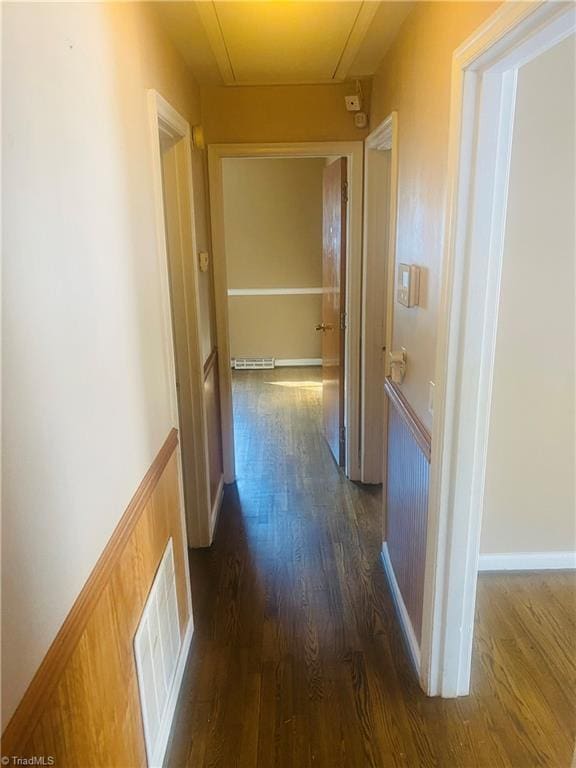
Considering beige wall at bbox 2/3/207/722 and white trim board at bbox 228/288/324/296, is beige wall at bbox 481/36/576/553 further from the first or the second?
white trim board at bbox 228/288/324/296

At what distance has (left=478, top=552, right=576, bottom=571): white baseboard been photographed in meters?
2.47

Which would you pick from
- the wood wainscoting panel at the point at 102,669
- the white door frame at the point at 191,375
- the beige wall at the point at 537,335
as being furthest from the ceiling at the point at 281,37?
the wood wainscoting panel at the point at 102,669

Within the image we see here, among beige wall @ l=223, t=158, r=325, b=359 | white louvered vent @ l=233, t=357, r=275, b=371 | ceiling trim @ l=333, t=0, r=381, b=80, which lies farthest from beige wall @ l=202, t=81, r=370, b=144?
white louvered vent @ l=233, t=357, r=275, b=371

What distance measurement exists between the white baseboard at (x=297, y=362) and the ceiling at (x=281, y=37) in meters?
3.75

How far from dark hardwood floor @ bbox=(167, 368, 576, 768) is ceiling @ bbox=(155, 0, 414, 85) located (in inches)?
91.5

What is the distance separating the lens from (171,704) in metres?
1.71

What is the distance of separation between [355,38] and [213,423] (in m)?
1.99

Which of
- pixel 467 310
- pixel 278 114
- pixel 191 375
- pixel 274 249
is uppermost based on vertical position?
pixel 278 114

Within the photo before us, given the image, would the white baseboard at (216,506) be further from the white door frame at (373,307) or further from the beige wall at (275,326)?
the beige wall at (275,326)

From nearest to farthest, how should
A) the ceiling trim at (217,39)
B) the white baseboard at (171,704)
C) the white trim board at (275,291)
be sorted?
the white baseboard at (171,704)
the ceiling trim at (217,39)
the white trim board at (275,291)

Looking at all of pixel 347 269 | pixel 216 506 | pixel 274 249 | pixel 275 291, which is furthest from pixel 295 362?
pixel 216 506

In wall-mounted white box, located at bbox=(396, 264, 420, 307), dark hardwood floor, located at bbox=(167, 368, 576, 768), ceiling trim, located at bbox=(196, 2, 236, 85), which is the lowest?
dark hardwood floor, located at bbox=(167, 368, 576, 768)

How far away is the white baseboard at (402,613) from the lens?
194 centimetres

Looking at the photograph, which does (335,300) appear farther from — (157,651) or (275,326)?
(275,326)
